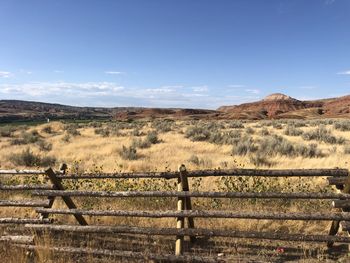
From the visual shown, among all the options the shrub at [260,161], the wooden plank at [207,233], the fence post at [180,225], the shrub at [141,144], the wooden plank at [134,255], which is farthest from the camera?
the shrub at [141,144]

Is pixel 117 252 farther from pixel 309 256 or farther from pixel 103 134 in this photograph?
pixel 103 134

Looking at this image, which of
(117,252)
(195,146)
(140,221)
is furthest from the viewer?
(195,146)

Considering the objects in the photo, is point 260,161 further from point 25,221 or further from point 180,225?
point 25,221

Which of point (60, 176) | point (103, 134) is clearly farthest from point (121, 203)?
point (103, 134)

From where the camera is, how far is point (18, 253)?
5.92 meters

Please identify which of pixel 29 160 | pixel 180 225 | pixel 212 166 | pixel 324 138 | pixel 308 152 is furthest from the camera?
pixel 324 138

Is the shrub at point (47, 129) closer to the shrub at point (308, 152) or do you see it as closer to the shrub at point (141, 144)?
the shrub at point (141, 144)

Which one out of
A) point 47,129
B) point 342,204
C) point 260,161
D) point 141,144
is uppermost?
point 342,204

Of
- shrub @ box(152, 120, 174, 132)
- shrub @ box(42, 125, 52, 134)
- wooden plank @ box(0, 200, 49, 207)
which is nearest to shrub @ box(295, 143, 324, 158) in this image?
wooden plank @ box(0, 200, 49, 207)

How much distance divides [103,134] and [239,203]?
23.5 meters

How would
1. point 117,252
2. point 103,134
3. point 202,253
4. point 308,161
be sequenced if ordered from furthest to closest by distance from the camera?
point 103,134 < point 308,161 < point 202,253 < point 117,252

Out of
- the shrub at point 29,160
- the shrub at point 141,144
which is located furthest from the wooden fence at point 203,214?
the shrub at point 141,144

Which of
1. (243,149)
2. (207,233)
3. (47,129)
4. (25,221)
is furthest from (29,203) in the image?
(47,129)

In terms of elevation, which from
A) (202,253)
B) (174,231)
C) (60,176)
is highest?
(60,176)
